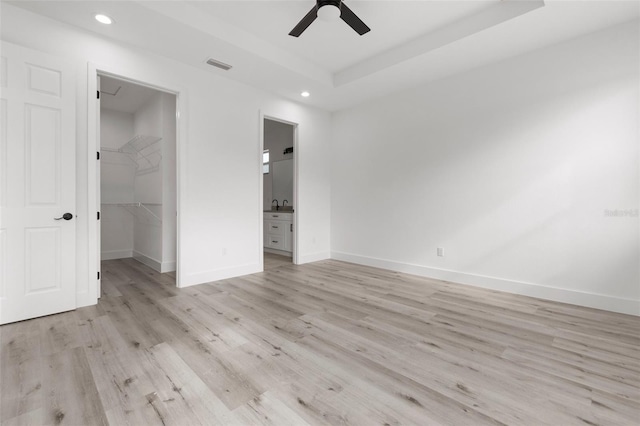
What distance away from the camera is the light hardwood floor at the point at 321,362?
58.2 inches

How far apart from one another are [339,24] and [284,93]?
161 centimetres

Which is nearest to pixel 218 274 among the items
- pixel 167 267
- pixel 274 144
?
pixel 167 267

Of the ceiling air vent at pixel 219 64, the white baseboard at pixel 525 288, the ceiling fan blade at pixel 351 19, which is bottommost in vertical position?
the white baseboard at pixel 525 288

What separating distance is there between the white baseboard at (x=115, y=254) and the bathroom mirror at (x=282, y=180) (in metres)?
3.19

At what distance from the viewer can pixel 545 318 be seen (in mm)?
2729

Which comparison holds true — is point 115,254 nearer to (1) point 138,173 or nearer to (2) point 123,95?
(1) point 138,173

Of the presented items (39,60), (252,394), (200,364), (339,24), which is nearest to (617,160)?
(339,24)

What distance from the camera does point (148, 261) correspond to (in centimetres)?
487

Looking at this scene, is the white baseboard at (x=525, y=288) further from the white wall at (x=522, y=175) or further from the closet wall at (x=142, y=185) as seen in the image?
the closet wall at (x=142, y=185)

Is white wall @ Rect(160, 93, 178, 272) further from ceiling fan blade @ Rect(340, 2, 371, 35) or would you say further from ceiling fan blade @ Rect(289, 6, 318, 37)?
ceiling fan blade @ Rect(340, 2, 371, 35)

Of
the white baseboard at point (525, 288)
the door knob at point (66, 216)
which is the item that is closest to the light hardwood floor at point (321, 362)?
the white baseboard at point (525, 288)

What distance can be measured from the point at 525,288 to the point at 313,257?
315cm

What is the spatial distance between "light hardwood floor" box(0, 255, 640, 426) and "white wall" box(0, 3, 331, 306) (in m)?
0.76

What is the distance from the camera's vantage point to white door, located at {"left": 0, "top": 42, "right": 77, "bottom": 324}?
248 centimetres
